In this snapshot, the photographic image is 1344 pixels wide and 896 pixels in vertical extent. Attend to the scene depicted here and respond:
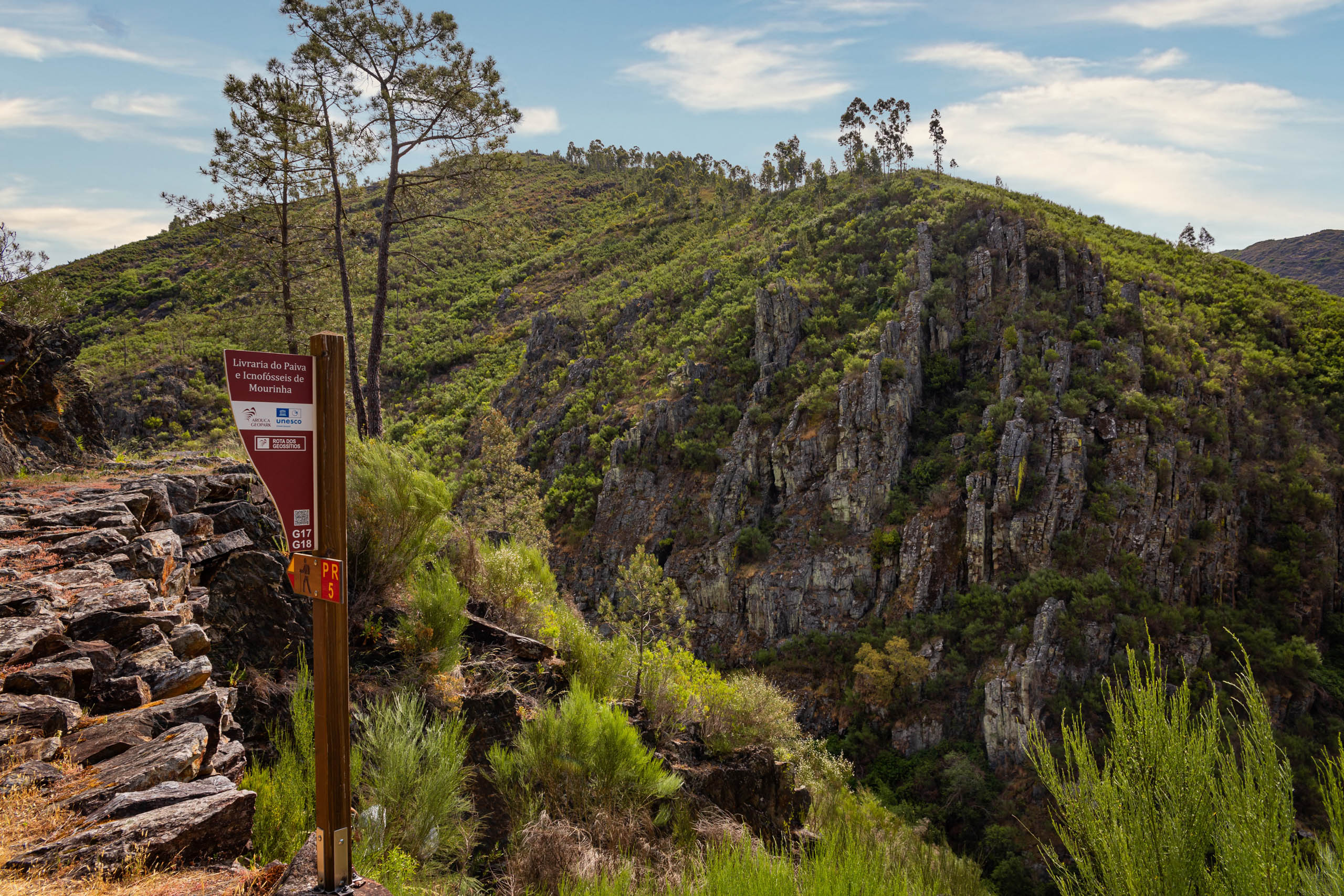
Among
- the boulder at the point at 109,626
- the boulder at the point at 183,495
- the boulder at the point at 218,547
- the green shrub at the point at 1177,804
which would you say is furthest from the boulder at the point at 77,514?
the green shrub at the point at 1177,804

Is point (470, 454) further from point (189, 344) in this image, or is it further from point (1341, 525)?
point (1341, 525)

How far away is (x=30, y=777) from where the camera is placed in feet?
9.58

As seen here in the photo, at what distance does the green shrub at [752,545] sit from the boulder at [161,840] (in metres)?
32.2

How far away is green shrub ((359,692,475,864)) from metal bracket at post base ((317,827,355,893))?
1.03 metres

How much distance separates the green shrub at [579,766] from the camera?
4875 mm

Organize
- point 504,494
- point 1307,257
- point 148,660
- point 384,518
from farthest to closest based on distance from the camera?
point 1307,257 → point 504,494 → point 384,518 → point 148,660

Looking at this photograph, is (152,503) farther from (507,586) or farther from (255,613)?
(507,586)

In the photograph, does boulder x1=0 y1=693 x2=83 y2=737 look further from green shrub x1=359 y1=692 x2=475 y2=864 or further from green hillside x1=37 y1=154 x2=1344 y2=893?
green hillside x1=37 y1=154 x2=1344 y2=893

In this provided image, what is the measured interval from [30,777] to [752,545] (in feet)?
107

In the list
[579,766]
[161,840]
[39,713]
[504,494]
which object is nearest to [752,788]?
[579,766]

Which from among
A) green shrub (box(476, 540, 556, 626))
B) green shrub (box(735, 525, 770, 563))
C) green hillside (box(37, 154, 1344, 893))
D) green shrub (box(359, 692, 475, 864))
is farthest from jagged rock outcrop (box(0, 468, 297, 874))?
green shrub (box(735, 525, 770, 563))

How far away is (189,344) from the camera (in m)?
38.5

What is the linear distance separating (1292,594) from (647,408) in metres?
34.6

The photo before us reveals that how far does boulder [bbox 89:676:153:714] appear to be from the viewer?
12.0 ft
